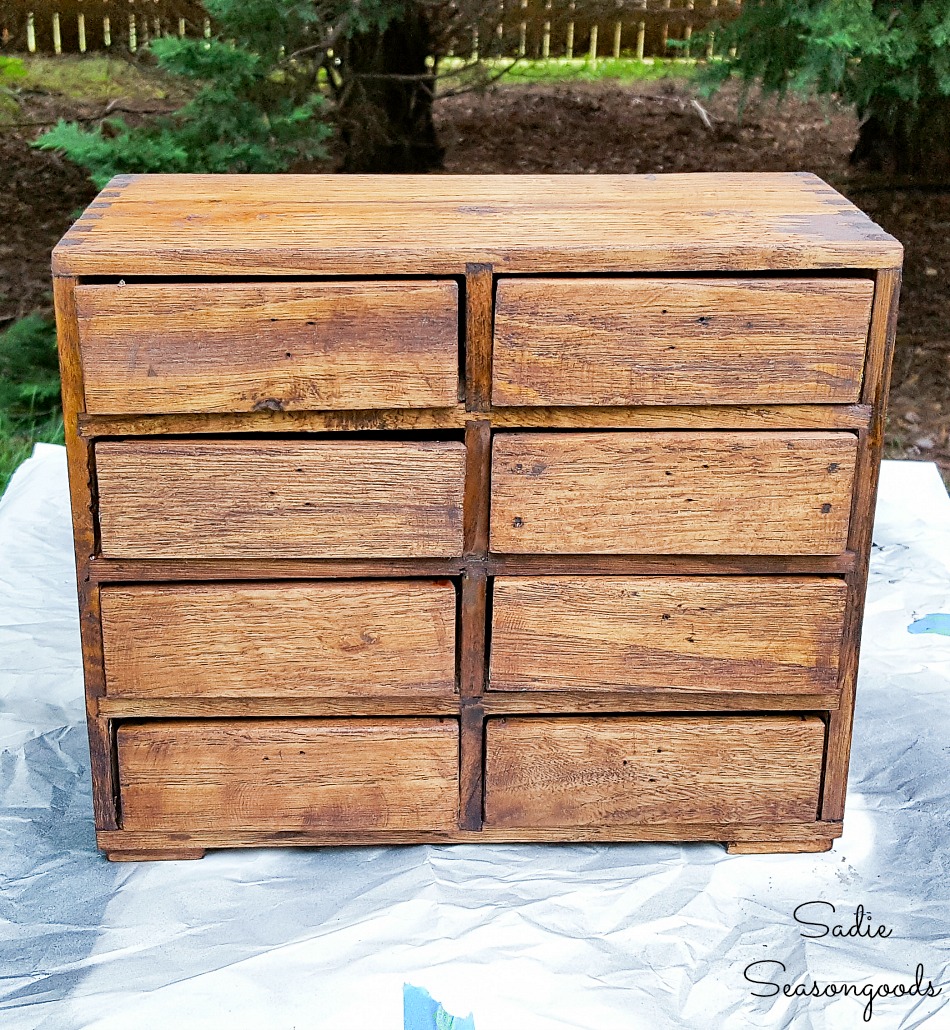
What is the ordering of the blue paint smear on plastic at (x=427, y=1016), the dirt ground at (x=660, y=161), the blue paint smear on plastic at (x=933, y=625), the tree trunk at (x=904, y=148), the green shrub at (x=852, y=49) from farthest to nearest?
the tree trunk at (x=904, y=148), the dirt ground at (x=660, y=161), the green shrub at (x=852, y=49), the blue paint smear on plastic at (x=933, y=625), the blue paint smear on plastic at (x=427, y=1016)

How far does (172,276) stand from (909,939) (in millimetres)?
1505

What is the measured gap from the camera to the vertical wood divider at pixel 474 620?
204 centimetres

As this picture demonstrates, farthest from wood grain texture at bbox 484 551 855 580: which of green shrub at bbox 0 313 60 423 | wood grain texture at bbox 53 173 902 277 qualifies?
green shrub at bbox 0 313 60 423

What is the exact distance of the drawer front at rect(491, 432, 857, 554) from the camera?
2.03 m

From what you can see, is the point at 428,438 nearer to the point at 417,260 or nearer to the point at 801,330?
the point at 417,260

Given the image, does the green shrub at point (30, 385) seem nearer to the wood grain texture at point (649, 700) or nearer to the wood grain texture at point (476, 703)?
the wood grain texture at point (476, 703)

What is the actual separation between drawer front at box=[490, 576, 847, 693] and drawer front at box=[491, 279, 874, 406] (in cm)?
30

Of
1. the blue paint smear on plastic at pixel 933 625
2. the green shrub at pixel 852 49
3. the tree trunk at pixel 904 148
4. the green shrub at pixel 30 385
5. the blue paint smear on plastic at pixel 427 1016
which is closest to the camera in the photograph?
the blue paint smear on plastic at pixel 427 1016

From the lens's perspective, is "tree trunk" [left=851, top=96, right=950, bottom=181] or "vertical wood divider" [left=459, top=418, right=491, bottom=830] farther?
"tree trunk" [left=851, top=96, right=950, bottom=181]

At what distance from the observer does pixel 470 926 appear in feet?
6.76

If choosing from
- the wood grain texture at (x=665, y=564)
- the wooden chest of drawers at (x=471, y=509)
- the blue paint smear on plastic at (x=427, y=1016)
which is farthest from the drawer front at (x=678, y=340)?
the blue paint smear on plastic at (x=427, y=1016)

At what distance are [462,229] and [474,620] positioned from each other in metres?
0.61

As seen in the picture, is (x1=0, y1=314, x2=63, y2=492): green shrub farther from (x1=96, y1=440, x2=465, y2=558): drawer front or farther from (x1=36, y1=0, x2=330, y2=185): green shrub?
(x1=96, y1=440, x2=465, y2=558): drawer front

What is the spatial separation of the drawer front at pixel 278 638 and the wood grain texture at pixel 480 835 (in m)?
0.26
